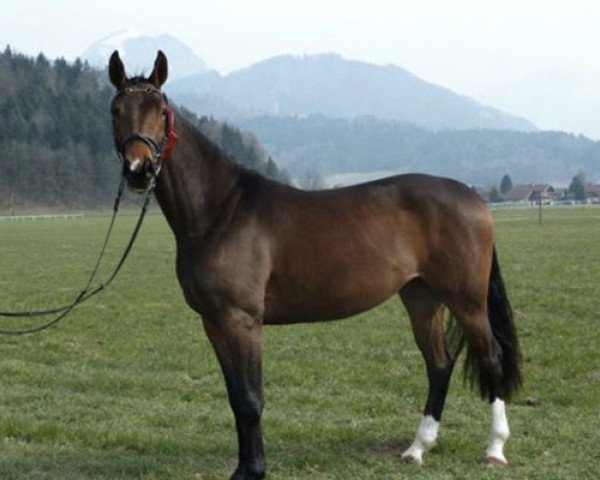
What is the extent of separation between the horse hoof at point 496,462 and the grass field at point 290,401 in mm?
120

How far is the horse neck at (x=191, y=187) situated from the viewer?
6145mm

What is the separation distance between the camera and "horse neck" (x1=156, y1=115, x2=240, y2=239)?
614 centimetres

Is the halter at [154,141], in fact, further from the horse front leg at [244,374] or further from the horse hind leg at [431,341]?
the horse hind leg at [431,341]

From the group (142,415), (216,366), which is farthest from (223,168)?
(216,366)

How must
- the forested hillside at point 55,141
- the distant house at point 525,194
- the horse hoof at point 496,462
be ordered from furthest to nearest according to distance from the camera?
1. the distant house at point 525,194
2. the forested hillside at point 55,141
3. the horse hoof at point 496,462

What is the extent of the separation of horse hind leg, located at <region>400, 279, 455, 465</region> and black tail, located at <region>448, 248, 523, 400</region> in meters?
0.18

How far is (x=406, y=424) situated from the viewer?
8.12 m

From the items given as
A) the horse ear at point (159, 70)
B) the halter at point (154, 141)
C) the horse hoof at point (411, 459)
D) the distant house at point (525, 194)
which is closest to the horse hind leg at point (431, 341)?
the horse hoof at point (411, 459)

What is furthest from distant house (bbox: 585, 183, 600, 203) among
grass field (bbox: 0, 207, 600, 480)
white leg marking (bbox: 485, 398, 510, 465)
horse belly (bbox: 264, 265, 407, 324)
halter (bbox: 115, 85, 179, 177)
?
halter (bbox: 115, 85, 179, 177)

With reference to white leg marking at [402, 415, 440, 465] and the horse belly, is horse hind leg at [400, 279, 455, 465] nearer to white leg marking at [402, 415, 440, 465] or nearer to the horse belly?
white leg marking at [402, 415, 440, 465]

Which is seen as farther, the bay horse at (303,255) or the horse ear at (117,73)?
the bay horse at (303,255)

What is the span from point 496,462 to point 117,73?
14.8 feet

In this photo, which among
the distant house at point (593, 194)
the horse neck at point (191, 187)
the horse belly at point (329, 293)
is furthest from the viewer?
the distant house at point (593, 194)

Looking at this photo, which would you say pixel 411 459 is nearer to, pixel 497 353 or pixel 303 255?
pixel 497 353
